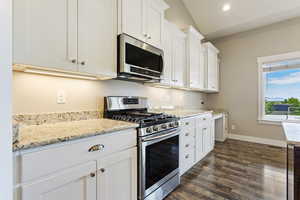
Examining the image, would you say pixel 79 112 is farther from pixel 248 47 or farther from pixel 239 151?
pixel 248 47

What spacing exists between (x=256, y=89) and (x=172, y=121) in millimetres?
3423

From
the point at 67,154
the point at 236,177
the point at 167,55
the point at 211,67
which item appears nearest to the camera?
the point at 67,154

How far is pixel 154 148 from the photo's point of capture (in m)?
1.62

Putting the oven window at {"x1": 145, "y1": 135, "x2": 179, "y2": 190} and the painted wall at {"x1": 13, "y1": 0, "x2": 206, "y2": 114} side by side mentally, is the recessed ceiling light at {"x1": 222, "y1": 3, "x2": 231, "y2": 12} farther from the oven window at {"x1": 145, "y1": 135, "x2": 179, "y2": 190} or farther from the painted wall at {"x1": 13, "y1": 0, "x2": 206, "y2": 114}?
the oven window at {"x1": 145, "y1": 135, "x2": 179, "y2": 190}

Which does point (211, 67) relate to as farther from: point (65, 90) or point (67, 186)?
point (67, 186)

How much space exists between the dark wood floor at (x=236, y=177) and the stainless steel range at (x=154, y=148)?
250 millimetres

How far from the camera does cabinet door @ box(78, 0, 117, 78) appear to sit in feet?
4.48

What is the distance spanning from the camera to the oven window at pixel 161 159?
5.14 ft

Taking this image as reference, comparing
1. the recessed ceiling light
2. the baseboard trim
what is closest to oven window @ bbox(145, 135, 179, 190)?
the baseboard trim

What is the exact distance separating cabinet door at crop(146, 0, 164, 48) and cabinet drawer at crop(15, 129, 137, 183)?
1360 millimetres

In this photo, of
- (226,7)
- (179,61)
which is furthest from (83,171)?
(226,7)

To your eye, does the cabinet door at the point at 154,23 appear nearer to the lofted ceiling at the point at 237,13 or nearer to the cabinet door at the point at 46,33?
the cabinet door at the point at 46,33

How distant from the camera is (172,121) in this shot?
6.15 feet

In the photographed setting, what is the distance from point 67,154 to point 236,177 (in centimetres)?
234
